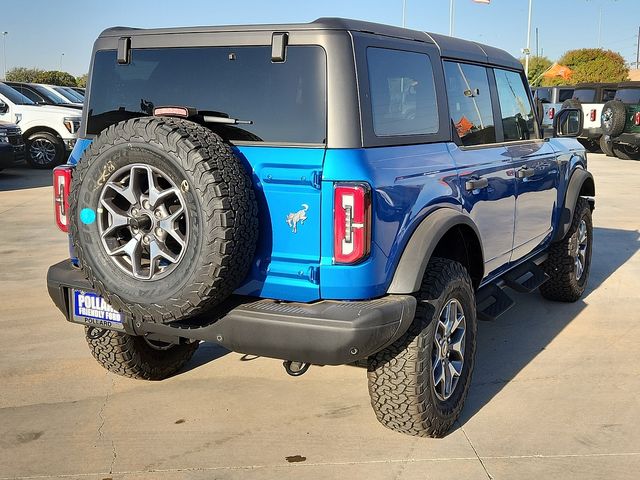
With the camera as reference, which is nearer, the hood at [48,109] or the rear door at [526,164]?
the rear door at [526,164]

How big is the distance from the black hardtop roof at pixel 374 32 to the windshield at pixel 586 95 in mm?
17787

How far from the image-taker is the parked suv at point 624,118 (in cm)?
1727

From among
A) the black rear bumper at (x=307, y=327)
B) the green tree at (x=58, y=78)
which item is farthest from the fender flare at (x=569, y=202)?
the green tree at (x=58, y=78)

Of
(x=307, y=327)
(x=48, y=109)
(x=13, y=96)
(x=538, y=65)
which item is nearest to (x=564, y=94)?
(x=48, y=109)

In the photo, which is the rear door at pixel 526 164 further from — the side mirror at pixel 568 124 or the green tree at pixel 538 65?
the green tree at pixel 538 65

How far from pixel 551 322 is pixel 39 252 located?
5.06 meters

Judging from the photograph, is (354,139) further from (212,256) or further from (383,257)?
(212,256)

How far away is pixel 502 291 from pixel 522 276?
677 mm

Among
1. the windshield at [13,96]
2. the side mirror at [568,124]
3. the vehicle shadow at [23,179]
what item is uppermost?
the windshield at [13,96]

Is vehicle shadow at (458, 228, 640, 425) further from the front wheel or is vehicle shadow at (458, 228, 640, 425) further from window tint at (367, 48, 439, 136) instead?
the front wheel

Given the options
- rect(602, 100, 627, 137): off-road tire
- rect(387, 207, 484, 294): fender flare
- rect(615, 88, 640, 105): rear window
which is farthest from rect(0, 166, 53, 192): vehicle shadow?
rect(615, 88, 640, 105): rear window

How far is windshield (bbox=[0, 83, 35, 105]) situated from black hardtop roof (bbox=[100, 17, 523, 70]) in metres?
13.1

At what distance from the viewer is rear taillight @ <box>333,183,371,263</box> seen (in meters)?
2.95

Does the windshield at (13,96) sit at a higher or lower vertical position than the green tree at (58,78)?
lower
